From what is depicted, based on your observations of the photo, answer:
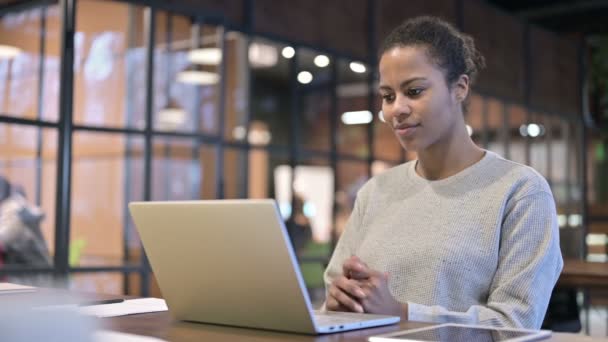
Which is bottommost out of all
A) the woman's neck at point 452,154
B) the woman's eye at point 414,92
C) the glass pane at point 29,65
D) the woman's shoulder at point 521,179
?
the woman's shoulder at point 521,179

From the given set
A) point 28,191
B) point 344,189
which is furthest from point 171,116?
point 344,189

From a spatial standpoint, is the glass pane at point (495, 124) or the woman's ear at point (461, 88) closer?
the woman's ear at point (461, 88)

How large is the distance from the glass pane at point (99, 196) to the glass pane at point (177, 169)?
161 mm

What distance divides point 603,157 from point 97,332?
1200 cm

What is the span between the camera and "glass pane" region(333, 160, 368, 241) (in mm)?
7418

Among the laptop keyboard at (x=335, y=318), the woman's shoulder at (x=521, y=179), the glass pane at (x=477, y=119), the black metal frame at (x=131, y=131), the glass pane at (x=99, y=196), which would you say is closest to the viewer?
the laptop keyboard at (x=335, y=318)

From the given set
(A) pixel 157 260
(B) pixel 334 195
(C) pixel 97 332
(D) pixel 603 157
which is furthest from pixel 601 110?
(C) pixel 97 332

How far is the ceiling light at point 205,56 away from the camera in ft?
Answer: 18.9

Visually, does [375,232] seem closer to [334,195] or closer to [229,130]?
[229,130]

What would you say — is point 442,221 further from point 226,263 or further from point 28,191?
point 28,191

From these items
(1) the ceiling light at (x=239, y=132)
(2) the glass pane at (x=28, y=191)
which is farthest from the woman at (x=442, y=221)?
(1) the ceiling light at (x=239, y=132)

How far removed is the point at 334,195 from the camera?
24.2ft

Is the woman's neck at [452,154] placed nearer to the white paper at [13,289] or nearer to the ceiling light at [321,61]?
the white paper at [13,289]

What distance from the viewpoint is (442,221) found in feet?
6.48
